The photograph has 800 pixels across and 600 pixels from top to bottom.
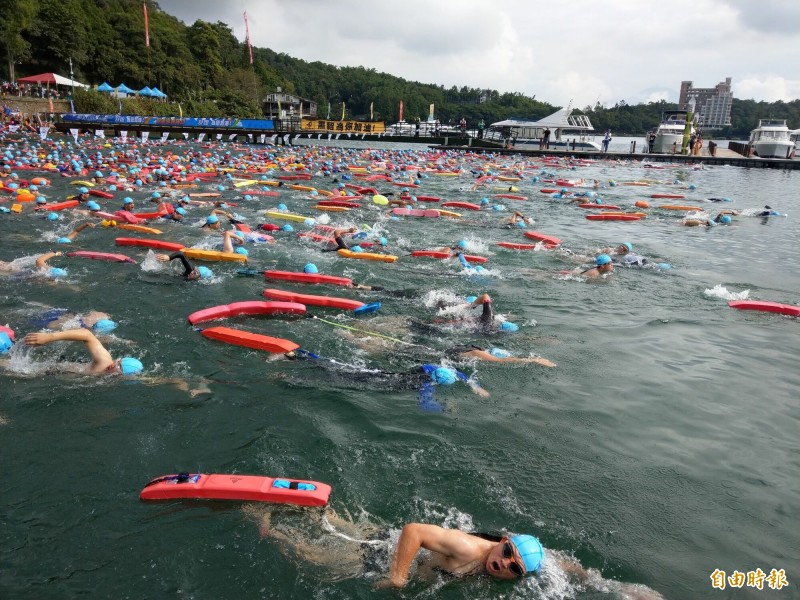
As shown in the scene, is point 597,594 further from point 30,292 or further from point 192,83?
point 192,83

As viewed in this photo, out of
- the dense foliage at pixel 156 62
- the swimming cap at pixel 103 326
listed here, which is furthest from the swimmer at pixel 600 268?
the dense foliage at pixel 156 62

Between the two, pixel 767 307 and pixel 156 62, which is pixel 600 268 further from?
pixel 156 62

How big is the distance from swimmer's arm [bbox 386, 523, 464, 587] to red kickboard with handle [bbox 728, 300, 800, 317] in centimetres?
873

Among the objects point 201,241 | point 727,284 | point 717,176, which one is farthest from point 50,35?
point 727,284

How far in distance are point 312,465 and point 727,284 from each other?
1052 cm

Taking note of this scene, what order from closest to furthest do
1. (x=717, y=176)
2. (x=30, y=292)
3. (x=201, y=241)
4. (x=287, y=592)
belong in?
1. (x=287, y=592)
2. (x=30, y=292)
3. (x=201, y=241)
4. (x=717, y=176)

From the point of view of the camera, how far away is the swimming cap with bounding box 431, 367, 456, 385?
6.72 metres

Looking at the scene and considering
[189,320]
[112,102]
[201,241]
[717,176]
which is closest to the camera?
[189,320]

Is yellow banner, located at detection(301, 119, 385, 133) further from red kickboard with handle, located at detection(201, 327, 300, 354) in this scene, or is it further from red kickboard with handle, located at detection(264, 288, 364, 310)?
red kickboard with handle, located at detection(201, 327, 300, 354)

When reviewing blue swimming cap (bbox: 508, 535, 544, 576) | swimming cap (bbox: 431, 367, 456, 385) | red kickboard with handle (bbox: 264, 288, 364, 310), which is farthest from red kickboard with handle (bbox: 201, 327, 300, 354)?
blue swimming cap (bbox: 508, 535, 544, 576)

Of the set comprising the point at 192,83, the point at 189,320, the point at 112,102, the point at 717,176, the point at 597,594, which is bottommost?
the point at 597,594

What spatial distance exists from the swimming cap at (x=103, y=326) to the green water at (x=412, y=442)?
0.73ft

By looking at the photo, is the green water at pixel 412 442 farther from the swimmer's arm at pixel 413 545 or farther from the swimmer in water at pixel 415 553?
the swimmer's arm at pixel 413 545

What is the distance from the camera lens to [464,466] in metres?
5.31
